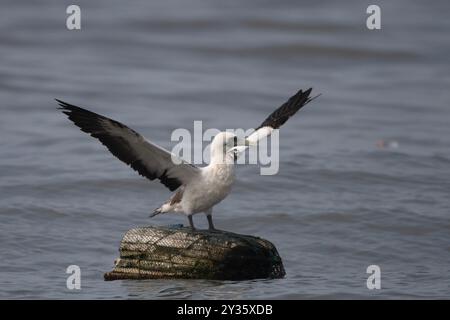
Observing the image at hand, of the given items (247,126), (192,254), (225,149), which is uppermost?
(247,126)

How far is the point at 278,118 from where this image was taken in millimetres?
12070

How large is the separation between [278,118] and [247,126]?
8.95m

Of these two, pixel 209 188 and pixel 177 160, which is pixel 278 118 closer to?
pixel 209 188

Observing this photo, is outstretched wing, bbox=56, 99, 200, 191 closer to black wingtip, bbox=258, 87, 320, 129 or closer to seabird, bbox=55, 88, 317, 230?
seabird, bbox=55, 88, 317, 230

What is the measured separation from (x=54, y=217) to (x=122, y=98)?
8.56m

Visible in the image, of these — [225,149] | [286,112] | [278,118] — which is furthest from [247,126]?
[225,149]

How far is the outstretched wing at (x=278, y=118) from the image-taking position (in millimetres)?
11705

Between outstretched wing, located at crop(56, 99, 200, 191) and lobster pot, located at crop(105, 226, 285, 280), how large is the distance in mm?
588

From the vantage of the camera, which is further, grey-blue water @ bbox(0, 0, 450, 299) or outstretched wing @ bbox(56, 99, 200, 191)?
grey-blue water @ bbox(0, 0, 450, 299)

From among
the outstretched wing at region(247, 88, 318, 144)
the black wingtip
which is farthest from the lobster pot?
the black wingtip

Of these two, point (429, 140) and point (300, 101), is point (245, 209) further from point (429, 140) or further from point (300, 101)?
point (429, 140)

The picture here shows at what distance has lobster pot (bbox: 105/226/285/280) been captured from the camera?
37.0 ft

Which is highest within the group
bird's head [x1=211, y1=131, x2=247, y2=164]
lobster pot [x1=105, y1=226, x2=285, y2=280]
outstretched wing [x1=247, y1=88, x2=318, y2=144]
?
outstretched wing [x1=247, y1=88, x2=318, y2=144]

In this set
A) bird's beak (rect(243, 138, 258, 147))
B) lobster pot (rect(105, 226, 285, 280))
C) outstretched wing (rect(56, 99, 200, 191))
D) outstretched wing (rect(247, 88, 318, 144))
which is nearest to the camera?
outstretched wing (rect(56, 99, 200, 191))
